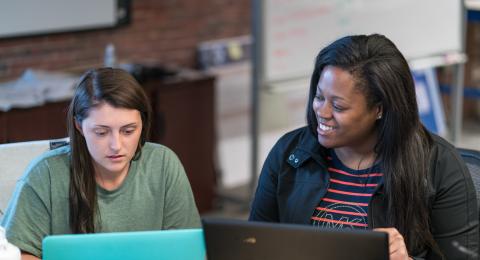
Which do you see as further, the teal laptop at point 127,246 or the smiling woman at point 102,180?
the smiling woman at point 102,180

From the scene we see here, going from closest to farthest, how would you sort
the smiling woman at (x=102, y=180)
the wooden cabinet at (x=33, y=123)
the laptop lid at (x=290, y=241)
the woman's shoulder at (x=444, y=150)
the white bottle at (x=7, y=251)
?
the laptop lid at (x=290, y=241)
the white bottle at (x=7, y=251)
the smiling woman at (x=102, y=180)
the woman's shoulder at (x=444, y=150)
the wooden cabinet at (x=33, y=123)

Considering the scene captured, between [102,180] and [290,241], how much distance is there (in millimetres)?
625

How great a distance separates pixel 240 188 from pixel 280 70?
0.96 metres

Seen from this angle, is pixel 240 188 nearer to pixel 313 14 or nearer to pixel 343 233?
pixel 313 14

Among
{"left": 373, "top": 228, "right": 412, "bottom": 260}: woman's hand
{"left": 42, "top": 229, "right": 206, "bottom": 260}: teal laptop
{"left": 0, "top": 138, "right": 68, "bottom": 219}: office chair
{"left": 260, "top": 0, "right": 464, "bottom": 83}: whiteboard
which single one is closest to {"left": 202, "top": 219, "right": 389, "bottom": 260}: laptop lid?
{"left": 42, "top": 229, "right": 206, "bottom": 260}: teal laptop

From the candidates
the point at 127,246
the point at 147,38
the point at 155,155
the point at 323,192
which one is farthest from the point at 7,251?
the point at 147,38

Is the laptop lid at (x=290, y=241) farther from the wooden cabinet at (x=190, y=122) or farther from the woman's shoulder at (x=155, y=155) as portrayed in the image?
the wooden cabinet at (x=190, y=122)

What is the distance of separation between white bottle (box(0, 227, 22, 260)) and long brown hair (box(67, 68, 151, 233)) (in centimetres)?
24

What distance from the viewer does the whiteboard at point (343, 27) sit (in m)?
4.18

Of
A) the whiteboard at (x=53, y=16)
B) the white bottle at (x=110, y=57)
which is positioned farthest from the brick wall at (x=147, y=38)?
the white bottle at (x=110, y=57)

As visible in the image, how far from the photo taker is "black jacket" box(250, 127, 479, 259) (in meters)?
1.96

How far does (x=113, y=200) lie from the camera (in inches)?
78.9

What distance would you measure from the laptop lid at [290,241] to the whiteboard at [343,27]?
2.62 metres

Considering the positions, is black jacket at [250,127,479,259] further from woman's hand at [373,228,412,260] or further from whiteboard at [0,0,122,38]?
whiteboard at [0,0,122,38]
